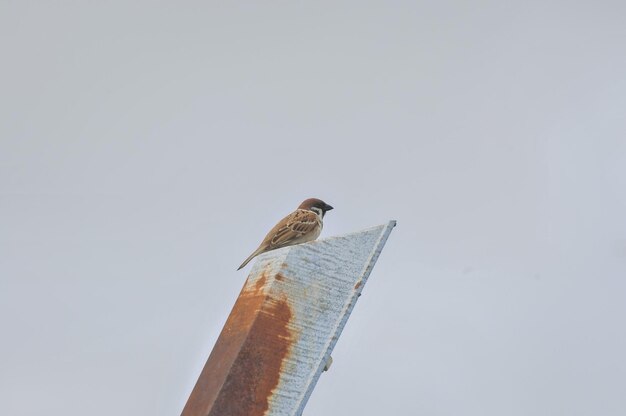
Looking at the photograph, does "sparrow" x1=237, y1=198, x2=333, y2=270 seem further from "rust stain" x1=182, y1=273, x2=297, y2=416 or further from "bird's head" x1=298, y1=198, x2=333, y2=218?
"rust stain" x1=182, y1=273, x2=297, y2=416

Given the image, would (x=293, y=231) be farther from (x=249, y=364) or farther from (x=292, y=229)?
(x=249, y=364)

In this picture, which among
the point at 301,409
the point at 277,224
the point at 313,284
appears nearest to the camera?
the point at 301,409

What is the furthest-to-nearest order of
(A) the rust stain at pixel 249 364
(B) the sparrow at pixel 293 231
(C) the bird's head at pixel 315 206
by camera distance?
(C) the bird's head at pixel 315 206 < (B) the sparrow at pixel 293 231 < (A) the rust stain at pixel 249 364

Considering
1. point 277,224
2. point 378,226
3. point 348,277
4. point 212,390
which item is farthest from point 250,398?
point 277,224

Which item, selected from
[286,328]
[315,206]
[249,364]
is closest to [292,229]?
[315,206]

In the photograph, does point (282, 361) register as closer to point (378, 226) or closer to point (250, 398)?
point (250, 398)

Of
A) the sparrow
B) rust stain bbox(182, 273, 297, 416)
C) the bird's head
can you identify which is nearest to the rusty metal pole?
rust stain bbox(182, 273, 297, 416)

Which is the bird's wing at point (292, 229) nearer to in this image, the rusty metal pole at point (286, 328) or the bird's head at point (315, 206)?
the bird's head at point (315, 206)

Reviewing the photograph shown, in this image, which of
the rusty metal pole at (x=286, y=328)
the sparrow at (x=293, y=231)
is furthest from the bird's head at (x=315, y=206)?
the rusty metal pole at (x=286, y=328)
